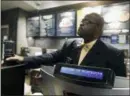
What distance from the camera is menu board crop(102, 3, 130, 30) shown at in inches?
145

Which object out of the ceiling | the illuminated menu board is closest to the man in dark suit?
the illuminated menu board

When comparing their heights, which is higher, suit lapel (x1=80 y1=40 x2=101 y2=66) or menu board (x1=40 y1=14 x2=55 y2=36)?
menu board (x1=40 y1=14 x2=55 y2=36)

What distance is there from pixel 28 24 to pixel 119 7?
105 inches

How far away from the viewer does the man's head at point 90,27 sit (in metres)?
1.31

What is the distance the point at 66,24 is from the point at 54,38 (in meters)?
0.57

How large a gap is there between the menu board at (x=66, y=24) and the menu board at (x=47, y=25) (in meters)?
0.16

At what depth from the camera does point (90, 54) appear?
1.16m

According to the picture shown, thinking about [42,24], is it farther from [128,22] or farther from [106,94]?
[106,94]

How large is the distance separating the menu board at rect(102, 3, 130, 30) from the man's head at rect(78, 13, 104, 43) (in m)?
2.49

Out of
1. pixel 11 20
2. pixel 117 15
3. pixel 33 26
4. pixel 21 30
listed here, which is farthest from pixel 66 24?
pixel 11 20

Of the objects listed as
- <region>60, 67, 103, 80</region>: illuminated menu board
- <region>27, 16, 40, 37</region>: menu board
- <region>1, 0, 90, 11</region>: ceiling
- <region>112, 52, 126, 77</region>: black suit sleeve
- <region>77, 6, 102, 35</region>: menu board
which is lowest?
<region>112, 52, 126, 77</region>: black suit sleeve

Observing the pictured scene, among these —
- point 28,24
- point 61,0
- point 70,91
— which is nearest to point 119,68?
point 70,91

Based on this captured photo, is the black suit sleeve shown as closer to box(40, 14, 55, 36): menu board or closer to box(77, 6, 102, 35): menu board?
box(77, 6, 102, 35): menu board

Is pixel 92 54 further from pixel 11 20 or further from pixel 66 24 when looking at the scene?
pixel 11 20
